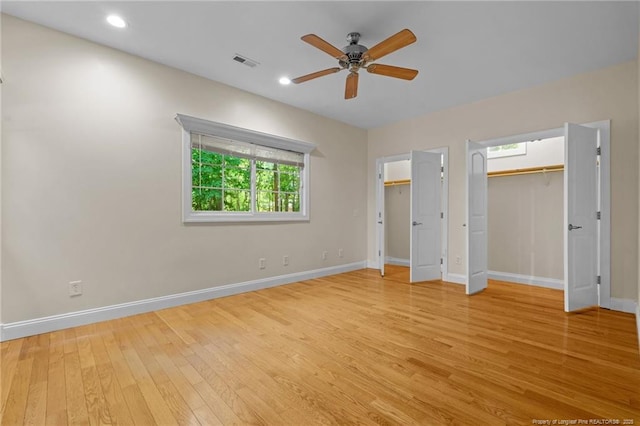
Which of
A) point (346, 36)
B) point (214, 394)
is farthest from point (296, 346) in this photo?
point (346, 36)

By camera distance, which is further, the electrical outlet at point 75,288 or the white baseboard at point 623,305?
the white baseboard at point 623,305

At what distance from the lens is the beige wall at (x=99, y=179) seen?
2479 mm

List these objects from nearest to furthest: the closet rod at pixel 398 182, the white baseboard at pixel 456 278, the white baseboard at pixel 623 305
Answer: the white baseboard at pixel 623 305
the white baseboard at pixel 456 278
the closet rod at pixel 398 182

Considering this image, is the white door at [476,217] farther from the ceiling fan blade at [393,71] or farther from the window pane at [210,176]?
the window pane at [210,176]

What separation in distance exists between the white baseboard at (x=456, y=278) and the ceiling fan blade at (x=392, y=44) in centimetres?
344

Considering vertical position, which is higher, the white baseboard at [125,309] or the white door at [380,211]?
the white door at [380,211]

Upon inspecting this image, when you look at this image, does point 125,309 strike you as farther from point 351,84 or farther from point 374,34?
point 374,34

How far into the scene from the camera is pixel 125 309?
2959 millimetres

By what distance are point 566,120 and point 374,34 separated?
2.71 m

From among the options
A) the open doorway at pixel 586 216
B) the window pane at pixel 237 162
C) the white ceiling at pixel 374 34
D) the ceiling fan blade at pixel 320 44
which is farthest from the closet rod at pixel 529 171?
the window pane at pixel 237 162

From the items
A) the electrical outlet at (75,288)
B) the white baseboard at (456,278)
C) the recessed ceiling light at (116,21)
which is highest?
the recessed ceiling light at (116,21)

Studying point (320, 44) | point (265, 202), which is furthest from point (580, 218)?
point (265, 202)

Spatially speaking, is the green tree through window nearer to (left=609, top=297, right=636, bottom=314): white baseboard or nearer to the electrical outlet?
the electrical outlet

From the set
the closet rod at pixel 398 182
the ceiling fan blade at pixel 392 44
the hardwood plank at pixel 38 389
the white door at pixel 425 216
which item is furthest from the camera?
the closet rod at pixel 398 182
